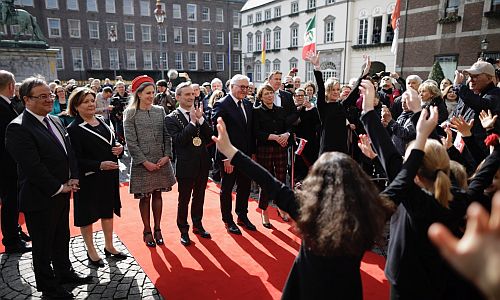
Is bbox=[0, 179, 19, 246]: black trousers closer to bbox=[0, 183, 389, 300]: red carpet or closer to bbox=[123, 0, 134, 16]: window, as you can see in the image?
bbox=[0, 183, 389, 300]: red carpet

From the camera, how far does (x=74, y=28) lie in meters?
35.2

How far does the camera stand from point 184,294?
3275 mm

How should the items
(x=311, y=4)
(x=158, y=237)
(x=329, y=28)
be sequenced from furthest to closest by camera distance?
(x=311, y=4), (x=329, y=28), (x=158, y=237)

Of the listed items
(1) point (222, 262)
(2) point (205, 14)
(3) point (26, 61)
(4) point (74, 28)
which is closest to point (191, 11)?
(2) point (205, 14)

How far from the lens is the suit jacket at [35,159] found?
2.91 meters

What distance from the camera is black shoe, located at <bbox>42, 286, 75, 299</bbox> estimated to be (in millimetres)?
3135

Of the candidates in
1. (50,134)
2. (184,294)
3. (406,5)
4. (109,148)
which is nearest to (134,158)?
(109,148)

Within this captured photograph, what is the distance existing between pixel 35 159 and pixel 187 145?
1.74m

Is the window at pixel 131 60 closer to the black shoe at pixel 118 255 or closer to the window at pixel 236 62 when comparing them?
the window at pixel 236 62

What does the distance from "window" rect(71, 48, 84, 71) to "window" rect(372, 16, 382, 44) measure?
2945 centimetres

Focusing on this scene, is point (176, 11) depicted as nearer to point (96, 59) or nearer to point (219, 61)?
point (219, 61)

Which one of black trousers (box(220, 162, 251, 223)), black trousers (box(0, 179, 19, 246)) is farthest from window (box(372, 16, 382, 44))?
black trousers (box(0, 179, 19, 246))

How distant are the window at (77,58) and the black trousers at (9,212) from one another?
119 ft

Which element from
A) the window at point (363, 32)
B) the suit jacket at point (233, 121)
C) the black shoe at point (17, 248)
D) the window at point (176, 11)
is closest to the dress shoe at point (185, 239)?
the suit jacket at point (233, 121)
